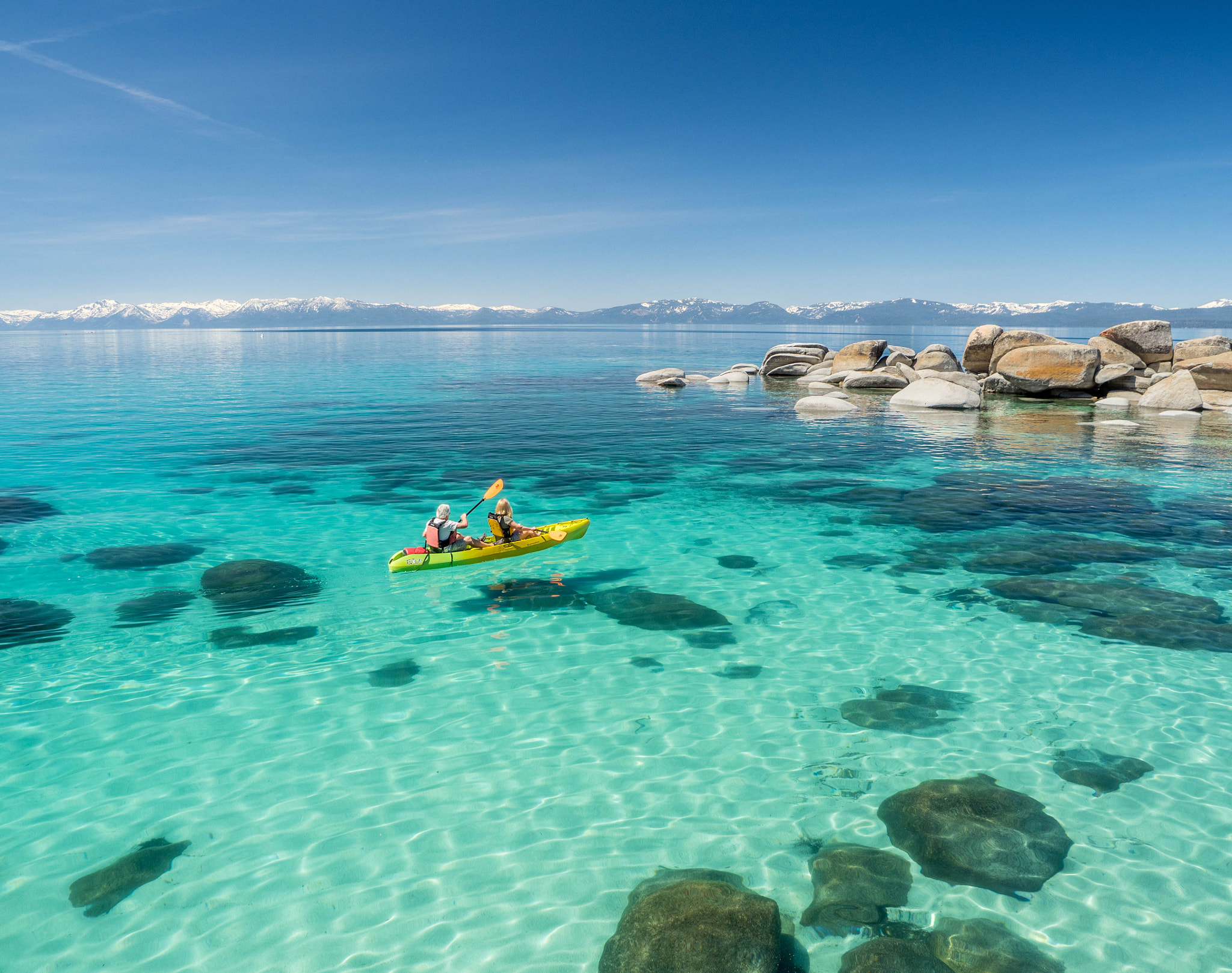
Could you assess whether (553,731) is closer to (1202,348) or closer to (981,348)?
(981,348)

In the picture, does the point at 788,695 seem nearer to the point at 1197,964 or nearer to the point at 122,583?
the point at 1197,964

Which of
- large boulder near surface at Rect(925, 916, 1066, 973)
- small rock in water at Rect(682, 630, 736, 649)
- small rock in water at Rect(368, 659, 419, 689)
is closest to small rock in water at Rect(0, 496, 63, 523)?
small rock in water at Rect(368, 659, 419, 689)

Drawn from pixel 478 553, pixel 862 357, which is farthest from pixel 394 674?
pixel 862 357

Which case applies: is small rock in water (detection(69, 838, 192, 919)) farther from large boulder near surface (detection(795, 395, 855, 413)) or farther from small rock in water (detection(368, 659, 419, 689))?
large boulder near surface (detection(795, 395, 855, 413))

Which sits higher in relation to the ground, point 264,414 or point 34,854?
point 264,414

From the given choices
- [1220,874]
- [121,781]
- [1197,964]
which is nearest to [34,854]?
[121,781]

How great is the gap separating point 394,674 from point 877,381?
1783 inches

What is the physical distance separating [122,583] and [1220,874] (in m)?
17.4

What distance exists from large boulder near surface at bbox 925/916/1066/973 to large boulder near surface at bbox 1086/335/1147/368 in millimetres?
45769

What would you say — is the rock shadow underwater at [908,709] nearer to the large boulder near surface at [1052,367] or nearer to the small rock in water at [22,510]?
the small rock in water at [22,510]

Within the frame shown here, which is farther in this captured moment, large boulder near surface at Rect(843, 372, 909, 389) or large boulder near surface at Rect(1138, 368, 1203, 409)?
large boulder near surface at Rect(843, 372, 909, 389)

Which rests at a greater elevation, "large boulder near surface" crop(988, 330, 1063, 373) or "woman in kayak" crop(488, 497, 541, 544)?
"large boulder near surface" crop(988, 330, 1063, 373)

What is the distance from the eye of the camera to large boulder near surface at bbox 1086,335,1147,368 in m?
42.2

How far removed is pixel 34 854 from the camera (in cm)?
680
